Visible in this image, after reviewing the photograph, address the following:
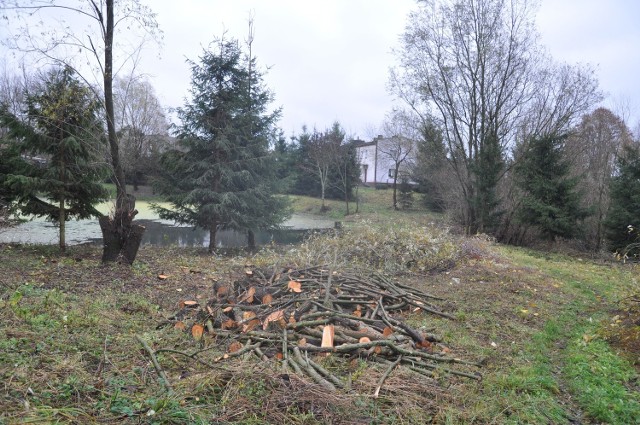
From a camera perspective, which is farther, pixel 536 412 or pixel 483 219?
pixel 483 219

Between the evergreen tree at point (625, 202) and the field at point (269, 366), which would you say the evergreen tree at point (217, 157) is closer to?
the field at point (269, 366)

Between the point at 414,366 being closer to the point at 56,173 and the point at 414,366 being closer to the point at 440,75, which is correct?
the point at 56,173

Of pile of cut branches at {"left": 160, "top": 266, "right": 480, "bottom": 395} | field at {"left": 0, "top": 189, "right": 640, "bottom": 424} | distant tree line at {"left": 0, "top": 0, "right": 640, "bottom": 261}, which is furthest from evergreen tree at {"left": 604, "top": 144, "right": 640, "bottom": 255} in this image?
pile of cut branches at {"left": 160, "top": 266, "right": 480, "bottom": 395}

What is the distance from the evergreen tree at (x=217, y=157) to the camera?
583 inches

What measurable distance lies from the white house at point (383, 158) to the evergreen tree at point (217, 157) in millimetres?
25911

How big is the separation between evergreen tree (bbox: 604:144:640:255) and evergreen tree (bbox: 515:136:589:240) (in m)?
1.16

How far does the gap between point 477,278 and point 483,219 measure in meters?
12.7

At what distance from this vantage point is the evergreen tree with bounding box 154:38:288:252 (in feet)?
48.5

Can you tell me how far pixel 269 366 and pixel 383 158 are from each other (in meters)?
47.4

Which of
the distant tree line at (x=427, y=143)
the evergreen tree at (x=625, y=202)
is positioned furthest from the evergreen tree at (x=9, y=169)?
the evergreen tree at (x=625, y=202)

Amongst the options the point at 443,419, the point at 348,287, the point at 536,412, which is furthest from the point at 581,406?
the point at 348,287

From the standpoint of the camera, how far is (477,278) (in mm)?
9305

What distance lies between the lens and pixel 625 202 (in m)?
17.4

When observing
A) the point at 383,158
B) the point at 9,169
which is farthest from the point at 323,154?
the point at 9,169
